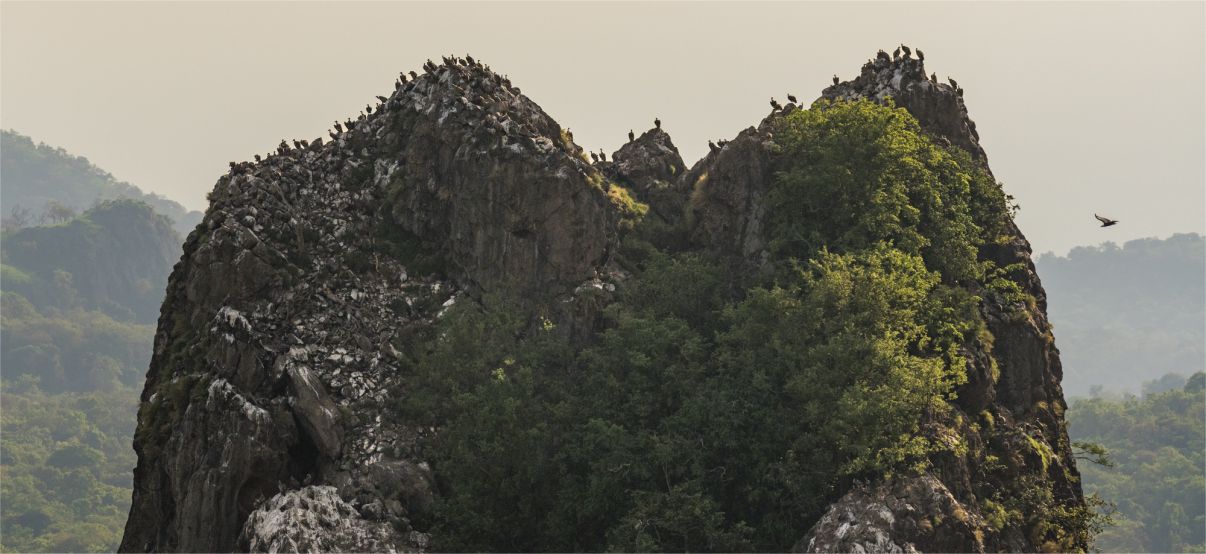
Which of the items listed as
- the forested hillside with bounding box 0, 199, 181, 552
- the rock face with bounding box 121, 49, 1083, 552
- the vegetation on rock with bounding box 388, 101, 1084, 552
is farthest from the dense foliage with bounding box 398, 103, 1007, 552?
the forested hillside with bounding box 0, 199, 181, 552

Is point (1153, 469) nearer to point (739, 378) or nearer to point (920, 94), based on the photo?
point (920, 94)

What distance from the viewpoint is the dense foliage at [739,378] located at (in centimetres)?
3309

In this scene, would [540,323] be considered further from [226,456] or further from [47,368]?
[47,368]

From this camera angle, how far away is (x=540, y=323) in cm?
3978

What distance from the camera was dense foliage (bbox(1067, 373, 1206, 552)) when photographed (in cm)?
12062

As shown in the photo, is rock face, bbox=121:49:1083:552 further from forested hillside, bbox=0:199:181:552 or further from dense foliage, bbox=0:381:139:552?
forested hillside, bbox=0:199:181:552

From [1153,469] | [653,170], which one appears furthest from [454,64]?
[1153,469]

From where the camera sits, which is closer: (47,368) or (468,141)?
(468,141)

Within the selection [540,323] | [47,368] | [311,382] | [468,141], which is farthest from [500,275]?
[47,368]

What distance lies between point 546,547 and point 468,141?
50.6 ft

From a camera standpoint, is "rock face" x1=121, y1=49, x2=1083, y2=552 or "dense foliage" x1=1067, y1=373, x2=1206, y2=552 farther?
"dense foliage" x1=1067, y1=373, x2=1206, y2=552

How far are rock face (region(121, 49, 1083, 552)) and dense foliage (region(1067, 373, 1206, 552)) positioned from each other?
297 feet

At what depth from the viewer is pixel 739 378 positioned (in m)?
35.6

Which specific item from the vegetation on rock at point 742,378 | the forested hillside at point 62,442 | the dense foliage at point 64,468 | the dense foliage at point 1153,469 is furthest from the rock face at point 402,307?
the dense foliage at point 1153,469
